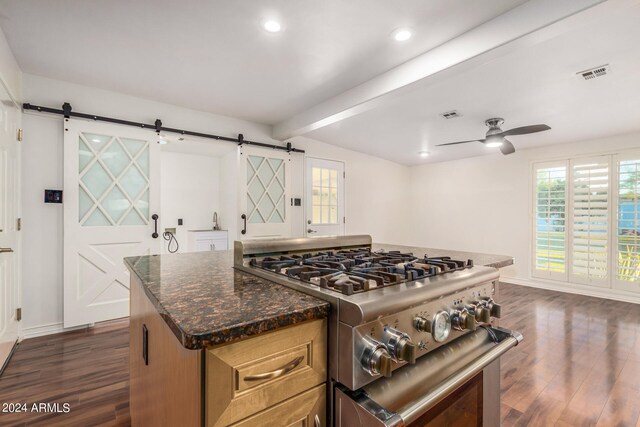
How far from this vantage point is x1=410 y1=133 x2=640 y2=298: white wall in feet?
16.2

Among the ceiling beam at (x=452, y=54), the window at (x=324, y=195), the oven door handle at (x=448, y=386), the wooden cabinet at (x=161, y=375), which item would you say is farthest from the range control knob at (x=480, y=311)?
the window at (x=324, y=195)

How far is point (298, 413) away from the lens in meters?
0.72

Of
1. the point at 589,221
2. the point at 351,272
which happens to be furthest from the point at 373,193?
the point at 351,272

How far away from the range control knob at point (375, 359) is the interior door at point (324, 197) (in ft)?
13.8

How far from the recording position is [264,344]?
0.67 meters

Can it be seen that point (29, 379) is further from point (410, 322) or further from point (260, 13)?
point (260, 13)

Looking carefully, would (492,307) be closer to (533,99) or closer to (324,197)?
(533,99)

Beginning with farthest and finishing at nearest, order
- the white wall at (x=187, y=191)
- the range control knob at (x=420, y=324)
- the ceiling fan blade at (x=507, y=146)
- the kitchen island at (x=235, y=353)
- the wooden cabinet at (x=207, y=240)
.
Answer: the white wall at (x=187, y=191) → the wooden cabinet at (x=207, y=240) → the ceiling fan blade at (x=507, y=146) → the range control knob at (x=420, y=324) → the kitchen island at (x=235, y=353)

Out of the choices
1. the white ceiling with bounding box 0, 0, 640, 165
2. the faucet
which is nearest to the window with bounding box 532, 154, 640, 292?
the white ceiling with bounding box 0, 0, 640, 165

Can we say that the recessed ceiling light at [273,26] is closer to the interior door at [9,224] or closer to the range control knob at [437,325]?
the interior door at [9,224]

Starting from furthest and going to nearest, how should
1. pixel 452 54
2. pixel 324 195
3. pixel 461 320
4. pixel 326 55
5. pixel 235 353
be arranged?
pixel 324 195 < pixel 326 55 < pixel 452 54 < pixel 461 320 < pixel 235 353

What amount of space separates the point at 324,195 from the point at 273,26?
322 cm

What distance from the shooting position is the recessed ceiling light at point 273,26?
2.15 metres

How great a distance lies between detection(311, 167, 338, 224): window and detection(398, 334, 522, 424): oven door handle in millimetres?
3992
